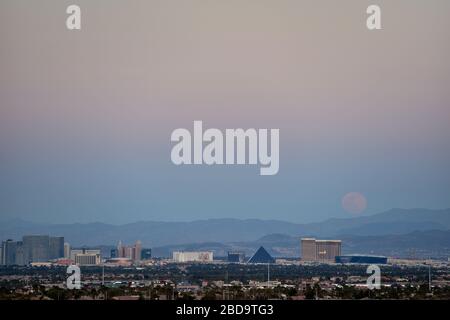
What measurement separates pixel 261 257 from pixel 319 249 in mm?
1847

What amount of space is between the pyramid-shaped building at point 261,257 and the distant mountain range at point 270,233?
1.02ft

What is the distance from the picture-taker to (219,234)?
29.5m

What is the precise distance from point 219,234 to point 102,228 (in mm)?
3840

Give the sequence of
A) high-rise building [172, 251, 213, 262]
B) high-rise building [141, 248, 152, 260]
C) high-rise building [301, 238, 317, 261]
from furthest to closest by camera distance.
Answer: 1. high-rise building [301, 238, 317, 261]
2. high-rise building [172, 251, 213, 262]
3. high-rise building [141, 248, 152, 260]

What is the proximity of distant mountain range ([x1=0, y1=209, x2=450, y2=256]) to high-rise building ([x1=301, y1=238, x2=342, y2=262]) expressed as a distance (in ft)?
0.98

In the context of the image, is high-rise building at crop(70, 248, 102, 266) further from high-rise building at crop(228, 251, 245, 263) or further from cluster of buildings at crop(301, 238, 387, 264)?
cluster of buildings at crop(301, 238, 387, 264)

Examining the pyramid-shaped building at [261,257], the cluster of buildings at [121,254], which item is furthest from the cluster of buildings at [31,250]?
the pyramid-shaped building at [261,257]

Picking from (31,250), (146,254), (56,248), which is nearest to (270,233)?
(146,254)

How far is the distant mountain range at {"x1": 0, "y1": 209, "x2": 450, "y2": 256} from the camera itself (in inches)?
1051

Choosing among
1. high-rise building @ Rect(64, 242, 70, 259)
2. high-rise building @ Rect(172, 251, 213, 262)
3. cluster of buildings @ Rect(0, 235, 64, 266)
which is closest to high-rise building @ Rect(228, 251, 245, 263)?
high-rise building @ Rect(172, 251, 213, 262)

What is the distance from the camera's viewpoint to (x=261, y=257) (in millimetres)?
30812

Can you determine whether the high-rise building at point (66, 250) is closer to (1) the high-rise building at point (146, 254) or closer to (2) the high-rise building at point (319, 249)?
(1) the high-rise building at point (146, 254)

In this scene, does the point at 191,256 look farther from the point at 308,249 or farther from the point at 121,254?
the point at 308,249
